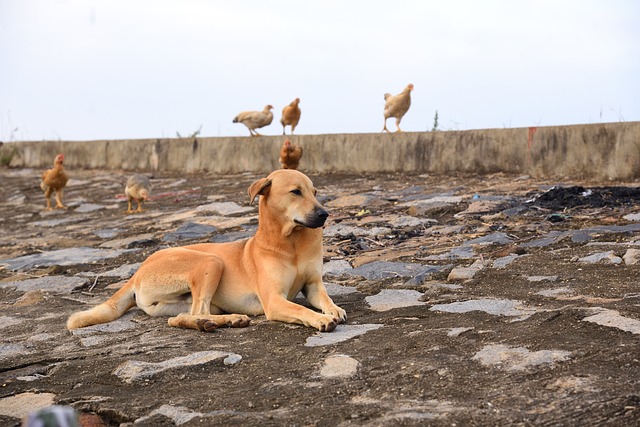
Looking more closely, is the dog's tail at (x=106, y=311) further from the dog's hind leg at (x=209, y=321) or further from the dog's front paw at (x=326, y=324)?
the dog's front paw at (x=326, y=324)

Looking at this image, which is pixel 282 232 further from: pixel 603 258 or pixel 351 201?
pixel 351 201

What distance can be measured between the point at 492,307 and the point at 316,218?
1144mm

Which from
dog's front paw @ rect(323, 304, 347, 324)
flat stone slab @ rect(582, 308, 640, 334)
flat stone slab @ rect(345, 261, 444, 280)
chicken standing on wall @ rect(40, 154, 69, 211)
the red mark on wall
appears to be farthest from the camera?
chicken standing on wall @ rect(40, 154, 69, 211)

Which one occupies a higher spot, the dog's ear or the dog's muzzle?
the dog's ear

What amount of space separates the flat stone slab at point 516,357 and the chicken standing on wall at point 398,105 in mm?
9467

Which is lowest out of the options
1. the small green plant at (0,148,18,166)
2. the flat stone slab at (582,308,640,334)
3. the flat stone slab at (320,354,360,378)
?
the flat stone slab at (320,354,360,378)

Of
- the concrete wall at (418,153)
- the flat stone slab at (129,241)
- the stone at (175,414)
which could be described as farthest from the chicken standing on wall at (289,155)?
the stone at (175,414)

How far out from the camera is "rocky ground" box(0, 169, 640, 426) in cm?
307

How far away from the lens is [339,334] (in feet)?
14.1

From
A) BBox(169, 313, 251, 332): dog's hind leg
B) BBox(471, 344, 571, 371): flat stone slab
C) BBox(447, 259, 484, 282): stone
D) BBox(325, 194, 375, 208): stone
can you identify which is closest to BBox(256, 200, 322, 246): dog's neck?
BBox(169, 313, 251, 332): dog's hind leg

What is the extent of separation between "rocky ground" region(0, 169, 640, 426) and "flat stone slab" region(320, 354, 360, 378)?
14 millimetres

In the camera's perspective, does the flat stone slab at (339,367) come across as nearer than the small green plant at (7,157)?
Yes

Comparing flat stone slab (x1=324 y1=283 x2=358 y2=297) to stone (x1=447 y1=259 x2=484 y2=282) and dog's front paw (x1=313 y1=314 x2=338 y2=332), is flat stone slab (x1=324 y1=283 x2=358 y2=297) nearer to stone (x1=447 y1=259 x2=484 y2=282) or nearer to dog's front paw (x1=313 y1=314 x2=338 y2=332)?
stone (x1=447 y1=259 x2=484 y2=282)

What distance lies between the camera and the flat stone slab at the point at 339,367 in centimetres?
349
